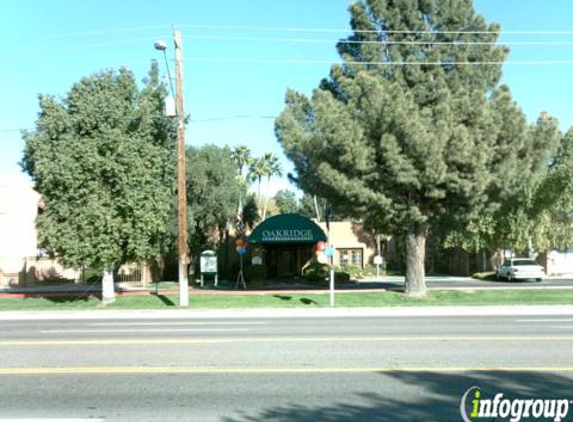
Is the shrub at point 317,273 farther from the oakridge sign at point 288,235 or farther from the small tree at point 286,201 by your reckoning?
the small tree at point 286,201

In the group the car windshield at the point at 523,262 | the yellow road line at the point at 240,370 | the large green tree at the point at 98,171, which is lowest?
the yellow road line at the point at 240,370

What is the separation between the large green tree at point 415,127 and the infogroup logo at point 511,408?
1524 centimetres

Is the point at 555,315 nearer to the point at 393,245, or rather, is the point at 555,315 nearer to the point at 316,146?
the point at 316,146

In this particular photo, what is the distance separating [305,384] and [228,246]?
1452 inches

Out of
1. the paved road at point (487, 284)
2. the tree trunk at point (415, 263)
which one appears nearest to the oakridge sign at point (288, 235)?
the paved road at point (487, 284)

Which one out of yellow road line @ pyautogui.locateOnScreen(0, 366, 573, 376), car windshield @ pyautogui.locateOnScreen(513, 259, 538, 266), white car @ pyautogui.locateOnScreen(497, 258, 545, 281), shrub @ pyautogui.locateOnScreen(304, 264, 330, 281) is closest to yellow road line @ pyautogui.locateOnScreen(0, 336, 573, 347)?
yellow road line @ pyautogui.locateOnScreen(0, 366, 573, 376)

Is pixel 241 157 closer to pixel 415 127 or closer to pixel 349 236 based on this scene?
pixel 349 236

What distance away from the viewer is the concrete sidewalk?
19109 mm

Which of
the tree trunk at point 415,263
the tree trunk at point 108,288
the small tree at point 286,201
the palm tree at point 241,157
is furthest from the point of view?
the small tree at point 286,201

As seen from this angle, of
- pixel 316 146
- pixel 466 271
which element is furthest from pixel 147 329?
pixel 466 271

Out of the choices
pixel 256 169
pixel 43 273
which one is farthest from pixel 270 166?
pixel 43 273

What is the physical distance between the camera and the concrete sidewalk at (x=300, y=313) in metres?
19.1

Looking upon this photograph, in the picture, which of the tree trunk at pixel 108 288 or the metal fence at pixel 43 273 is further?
the metal fence at pixel 43 273

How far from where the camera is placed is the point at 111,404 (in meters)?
6.82
